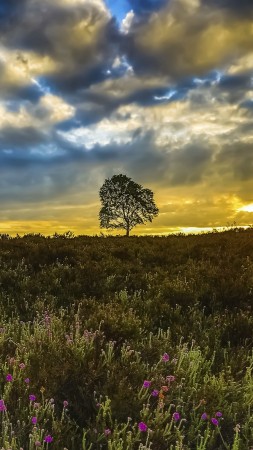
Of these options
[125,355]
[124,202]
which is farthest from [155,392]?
[124,202]

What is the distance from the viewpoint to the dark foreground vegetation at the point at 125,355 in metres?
3.65

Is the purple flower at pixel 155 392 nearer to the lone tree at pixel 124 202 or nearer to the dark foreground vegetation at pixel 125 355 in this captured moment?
the dark foreground vegetation at pixel 125 355

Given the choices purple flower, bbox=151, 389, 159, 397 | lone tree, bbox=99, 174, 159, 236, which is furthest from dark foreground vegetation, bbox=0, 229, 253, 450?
lone tree, bbox=99, 174, 159, 236

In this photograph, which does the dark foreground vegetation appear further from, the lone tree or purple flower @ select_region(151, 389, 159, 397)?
the lone tree

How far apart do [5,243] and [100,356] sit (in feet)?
27.5

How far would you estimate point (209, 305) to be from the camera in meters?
7.71

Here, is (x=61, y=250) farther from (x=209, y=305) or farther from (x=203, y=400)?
(x=203, y=400)

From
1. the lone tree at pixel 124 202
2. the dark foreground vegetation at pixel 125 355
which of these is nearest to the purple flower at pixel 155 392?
the dark foreground vegetation at pixel 125 355

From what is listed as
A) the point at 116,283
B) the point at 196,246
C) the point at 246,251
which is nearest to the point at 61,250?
the point at 116,283

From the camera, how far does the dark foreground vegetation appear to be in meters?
3.65

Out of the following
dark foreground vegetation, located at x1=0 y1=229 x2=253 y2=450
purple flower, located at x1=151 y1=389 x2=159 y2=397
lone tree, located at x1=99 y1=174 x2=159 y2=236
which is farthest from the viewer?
lone tree, located at x1=99 y1=174 x2=159 y2=236

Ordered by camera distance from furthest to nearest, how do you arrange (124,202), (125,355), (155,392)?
1. (124,202)
2. (125,355)
3. (155,392)

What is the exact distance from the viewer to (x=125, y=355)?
4.75m

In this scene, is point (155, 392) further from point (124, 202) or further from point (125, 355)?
point (124, 202)
